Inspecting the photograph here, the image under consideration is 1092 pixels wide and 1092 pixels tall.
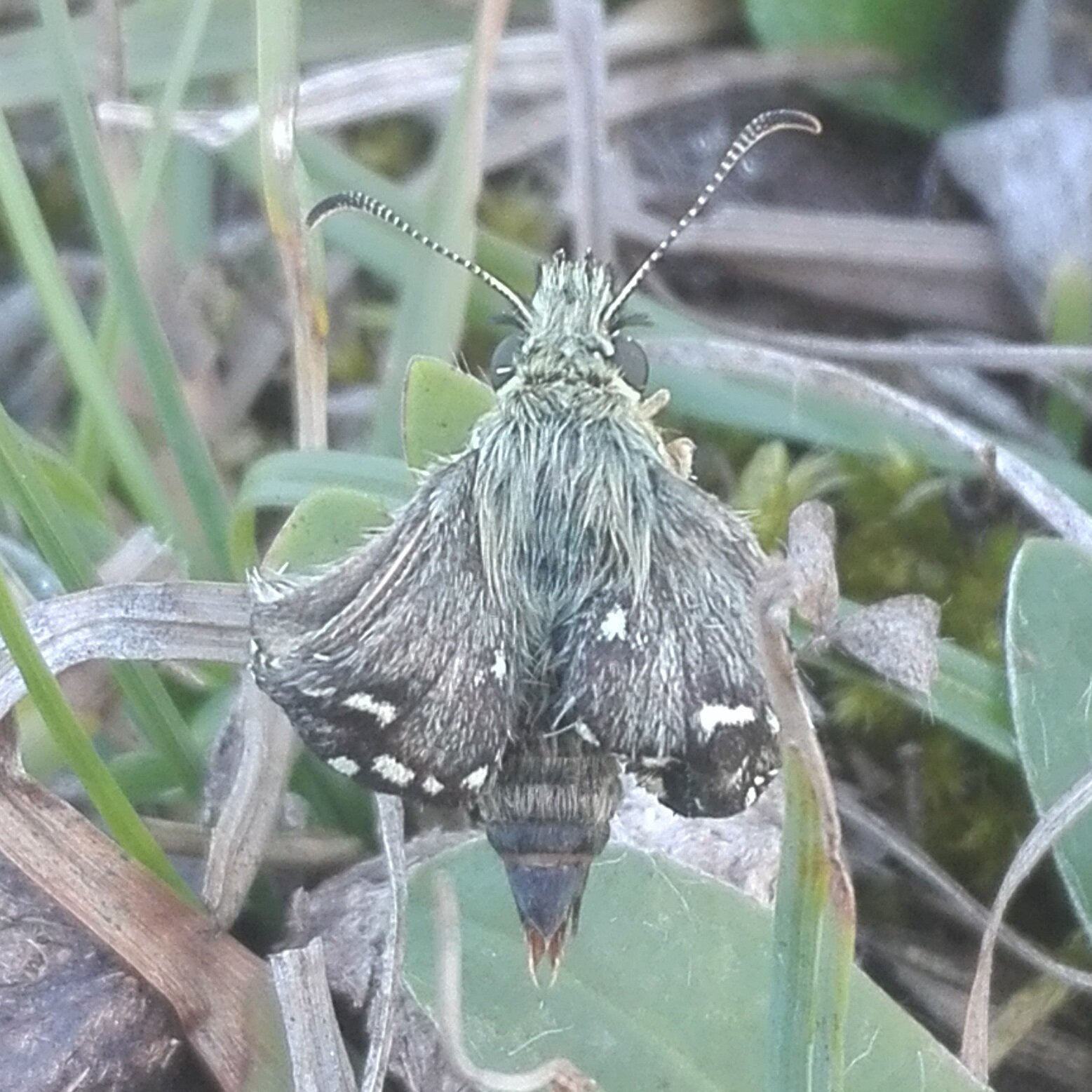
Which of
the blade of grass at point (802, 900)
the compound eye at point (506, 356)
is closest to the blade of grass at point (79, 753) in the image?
the compound eye at point (506, 356)

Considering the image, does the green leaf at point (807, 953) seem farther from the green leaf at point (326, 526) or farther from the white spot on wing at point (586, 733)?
the green leaf at point (326, 526)

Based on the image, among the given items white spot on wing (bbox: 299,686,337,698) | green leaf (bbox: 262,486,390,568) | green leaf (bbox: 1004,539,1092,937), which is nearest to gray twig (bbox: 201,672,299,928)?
green leaf (bbox: 262,486,390,568)

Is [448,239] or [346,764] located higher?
[448,239]

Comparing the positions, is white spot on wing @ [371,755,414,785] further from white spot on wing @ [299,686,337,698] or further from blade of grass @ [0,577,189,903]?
blade of grass @ [0,577,189,903]

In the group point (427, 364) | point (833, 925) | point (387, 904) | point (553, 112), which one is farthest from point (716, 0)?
point (833, 925)

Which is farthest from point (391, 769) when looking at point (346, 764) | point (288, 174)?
point (288, 174)

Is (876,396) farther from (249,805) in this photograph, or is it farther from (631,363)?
(249,805)

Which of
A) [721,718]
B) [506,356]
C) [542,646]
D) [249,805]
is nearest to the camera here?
[721,718]
